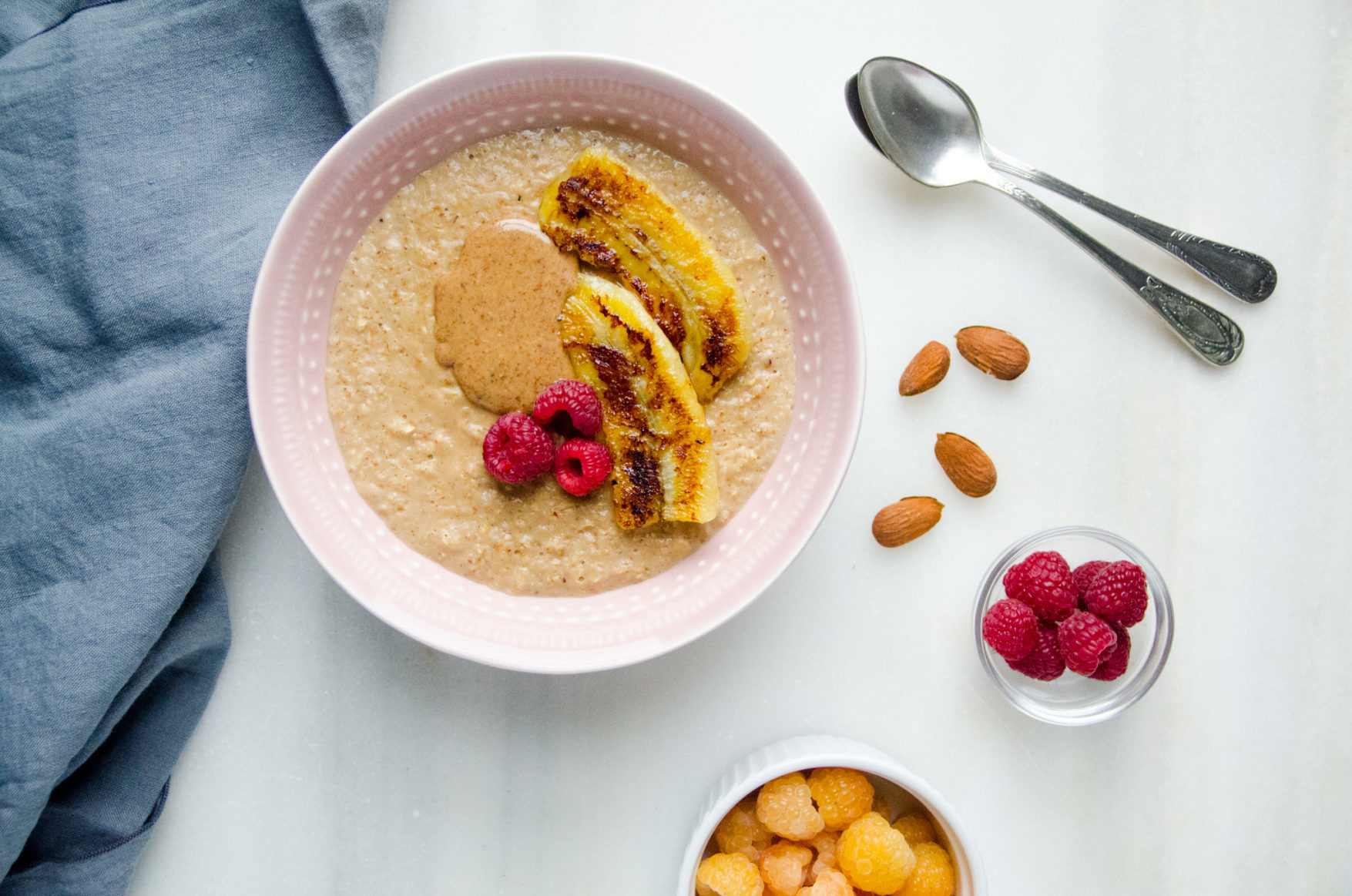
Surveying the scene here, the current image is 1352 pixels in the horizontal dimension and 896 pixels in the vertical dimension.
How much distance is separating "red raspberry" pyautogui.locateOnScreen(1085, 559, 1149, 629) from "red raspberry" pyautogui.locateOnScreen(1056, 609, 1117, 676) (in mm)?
26

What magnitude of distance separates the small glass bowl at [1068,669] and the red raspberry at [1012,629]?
0.07 metres

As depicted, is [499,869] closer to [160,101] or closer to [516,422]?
[516,422]

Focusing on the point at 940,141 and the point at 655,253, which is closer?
the point at 655,253

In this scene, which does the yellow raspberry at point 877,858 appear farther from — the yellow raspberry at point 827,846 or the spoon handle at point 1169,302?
the spoon handle at point 1169,302

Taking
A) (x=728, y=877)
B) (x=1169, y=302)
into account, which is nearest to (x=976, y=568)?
(x=1169, y=302)

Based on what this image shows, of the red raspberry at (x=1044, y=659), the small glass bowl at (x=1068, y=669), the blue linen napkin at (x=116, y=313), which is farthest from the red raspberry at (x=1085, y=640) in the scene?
the blue linen napkin at (x=116, y=313)

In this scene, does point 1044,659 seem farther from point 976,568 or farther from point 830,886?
point 830,886

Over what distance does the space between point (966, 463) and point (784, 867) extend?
85 centimetres

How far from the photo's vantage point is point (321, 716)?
5.64ft

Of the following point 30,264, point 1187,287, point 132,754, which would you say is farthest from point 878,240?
point 132,754

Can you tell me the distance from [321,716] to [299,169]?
1.06m

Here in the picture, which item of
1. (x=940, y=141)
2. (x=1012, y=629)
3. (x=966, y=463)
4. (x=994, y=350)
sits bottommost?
(x=1012, y=629)

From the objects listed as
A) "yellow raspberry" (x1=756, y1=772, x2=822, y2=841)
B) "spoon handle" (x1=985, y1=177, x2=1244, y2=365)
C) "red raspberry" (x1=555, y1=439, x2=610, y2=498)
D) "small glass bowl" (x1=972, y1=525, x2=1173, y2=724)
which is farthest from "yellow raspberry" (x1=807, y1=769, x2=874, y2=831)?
"spoon handle" (x1=985, y1=177, x2=1244, y2=365)

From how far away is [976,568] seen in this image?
5.74 ft
